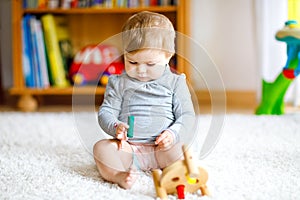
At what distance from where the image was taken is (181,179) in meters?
0.94

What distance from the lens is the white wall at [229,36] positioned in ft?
7.49

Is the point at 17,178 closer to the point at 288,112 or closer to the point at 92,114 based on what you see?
the point at 92,114

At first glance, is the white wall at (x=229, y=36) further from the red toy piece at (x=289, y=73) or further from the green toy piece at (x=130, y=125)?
the green toy piece at (x=130, y=125)

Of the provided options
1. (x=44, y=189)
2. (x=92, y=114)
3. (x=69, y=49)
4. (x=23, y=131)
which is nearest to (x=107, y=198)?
(x=44, y=189)

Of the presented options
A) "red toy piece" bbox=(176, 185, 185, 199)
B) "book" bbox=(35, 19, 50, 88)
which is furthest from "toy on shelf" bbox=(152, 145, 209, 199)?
"book" bbox=(35, 19, 50, 88)

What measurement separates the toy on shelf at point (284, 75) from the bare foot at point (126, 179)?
1.01 meters

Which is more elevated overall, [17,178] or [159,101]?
[159,101]

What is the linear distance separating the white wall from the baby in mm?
1158

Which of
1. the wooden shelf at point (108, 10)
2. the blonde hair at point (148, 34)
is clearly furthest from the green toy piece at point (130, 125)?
the wooden shelf at point (108, 10)

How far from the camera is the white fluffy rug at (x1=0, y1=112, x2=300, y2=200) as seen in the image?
1.00m

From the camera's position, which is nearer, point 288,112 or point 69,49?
point 288,112

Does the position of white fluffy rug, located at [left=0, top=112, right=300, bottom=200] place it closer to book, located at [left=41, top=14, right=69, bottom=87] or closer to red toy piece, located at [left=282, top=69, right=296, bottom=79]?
red toy piece, located at [left=282, top=69, right=296, bottom=79]

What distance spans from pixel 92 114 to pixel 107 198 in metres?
0.68

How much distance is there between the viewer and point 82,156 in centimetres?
130
